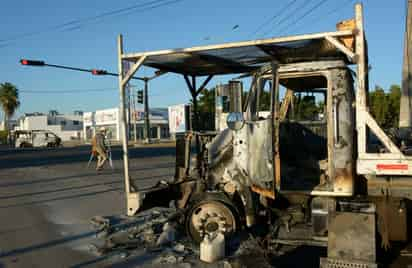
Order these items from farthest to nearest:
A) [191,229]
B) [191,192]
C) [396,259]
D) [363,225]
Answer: [191,192] → [191,229] → [396,259] → [363,225]

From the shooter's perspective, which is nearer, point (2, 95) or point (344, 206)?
point (344, 206)

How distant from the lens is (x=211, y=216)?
6426mm

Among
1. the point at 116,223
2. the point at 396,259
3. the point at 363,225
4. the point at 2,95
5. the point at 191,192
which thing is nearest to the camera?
the point at 363,225

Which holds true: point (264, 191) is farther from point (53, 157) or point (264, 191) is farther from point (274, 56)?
point (53, 157)

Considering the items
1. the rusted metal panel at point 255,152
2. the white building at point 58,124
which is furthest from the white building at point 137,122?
the rusted metal panel at point 255,152

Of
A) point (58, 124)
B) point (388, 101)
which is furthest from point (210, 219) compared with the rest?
point (58, 124)

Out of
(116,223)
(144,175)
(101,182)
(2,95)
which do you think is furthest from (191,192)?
(2,95)

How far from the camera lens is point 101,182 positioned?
46.0 feet

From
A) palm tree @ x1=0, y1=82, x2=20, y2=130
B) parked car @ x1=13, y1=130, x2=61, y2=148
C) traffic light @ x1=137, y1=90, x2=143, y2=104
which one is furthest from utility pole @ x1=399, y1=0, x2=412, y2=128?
palm tree @ x1=0, y1=82, x2=20, y2=130

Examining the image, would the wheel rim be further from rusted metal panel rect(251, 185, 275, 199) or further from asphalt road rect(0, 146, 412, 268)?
asphalt road rect(0, 146, 412, 268)

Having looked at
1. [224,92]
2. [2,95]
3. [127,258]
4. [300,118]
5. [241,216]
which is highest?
[2,95]

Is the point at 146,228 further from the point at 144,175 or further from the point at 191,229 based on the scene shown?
the point at 144,175

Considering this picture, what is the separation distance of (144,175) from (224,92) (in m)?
10.1

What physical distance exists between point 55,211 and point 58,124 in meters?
93.7
